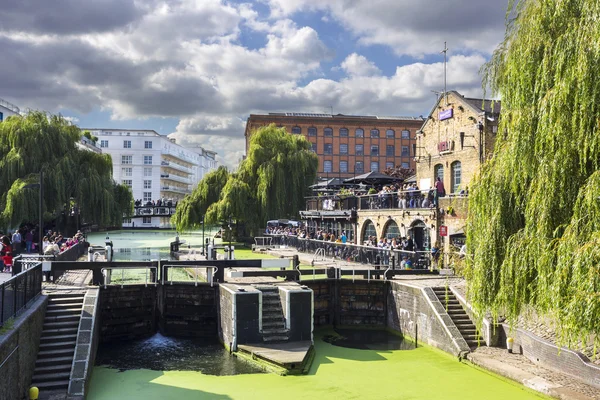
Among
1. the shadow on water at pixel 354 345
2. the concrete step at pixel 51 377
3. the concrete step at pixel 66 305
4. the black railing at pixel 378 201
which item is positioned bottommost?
the shadow on water at pixel 354 345

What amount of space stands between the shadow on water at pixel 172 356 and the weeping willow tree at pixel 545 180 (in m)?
6.99

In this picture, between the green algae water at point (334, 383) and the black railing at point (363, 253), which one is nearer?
the green algae water at point (334, 383)

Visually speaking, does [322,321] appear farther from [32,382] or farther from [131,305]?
[32,382]

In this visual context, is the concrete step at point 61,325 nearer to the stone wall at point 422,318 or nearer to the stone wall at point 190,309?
the stone wall at point 190,309

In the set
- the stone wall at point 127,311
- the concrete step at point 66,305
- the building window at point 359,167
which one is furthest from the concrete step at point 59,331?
the building window at point 359,167

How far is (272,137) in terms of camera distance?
43719 mm

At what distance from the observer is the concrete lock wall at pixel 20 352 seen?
1008 centimetres

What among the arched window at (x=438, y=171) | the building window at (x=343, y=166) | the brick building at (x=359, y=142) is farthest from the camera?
the building window at (x=343, y=166)

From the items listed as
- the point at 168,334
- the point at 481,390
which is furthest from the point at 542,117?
the point at 168,334

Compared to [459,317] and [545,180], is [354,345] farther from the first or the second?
[545,180]

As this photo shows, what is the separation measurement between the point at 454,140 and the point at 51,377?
22533mm

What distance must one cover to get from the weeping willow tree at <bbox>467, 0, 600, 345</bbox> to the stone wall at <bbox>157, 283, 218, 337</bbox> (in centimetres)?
973

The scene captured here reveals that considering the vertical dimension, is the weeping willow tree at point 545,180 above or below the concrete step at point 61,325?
above

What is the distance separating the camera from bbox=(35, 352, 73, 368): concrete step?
13.1 m
